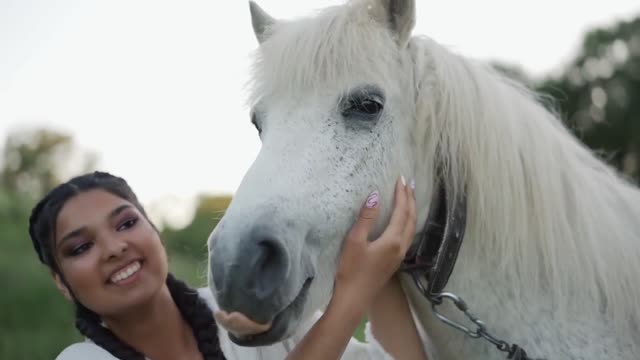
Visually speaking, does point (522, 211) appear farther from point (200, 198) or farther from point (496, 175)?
point (200, 198)

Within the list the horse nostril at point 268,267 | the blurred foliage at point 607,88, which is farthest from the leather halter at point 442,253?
the blurred foliage at point 607,88

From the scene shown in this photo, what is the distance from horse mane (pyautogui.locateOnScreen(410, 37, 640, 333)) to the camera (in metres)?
2.31

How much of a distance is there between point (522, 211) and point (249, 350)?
3.72ft

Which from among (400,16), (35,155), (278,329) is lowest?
(35,155)

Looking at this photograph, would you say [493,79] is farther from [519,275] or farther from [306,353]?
[306,353]

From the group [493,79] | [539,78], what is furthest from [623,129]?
[493,79]

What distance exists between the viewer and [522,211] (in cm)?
231

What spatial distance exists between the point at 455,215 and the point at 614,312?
25.8 inches

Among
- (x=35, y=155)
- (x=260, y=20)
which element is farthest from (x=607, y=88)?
(x=260, y=20)

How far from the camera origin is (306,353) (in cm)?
207

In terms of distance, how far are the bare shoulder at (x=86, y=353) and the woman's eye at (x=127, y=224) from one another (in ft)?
1.34

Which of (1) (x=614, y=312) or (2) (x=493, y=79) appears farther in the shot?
(2) (x=493, y=79)

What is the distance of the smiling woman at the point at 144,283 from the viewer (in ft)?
6.99

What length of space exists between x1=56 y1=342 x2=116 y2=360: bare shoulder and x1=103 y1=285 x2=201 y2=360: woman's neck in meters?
0.14
